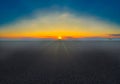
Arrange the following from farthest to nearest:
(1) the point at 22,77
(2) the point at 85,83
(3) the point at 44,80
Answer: (1) the point at 22,77
(3) the point at 44,80
(2) the point at 85,83

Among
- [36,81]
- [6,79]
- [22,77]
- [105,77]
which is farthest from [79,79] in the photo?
[6,79]

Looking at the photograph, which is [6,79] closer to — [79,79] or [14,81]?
[14,81]

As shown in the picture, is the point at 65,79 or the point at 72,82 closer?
the point at 72,82

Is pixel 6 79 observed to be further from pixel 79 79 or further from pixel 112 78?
pixel 112 78

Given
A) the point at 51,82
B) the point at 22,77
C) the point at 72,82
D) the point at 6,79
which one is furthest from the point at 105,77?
the point at 6,79

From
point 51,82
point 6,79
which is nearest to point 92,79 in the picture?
point 51,82

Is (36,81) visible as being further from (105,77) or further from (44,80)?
(105,77)

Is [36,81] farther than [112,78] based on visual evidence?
No

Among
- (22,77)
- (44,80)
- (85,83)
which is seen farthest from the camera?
(22,77)
